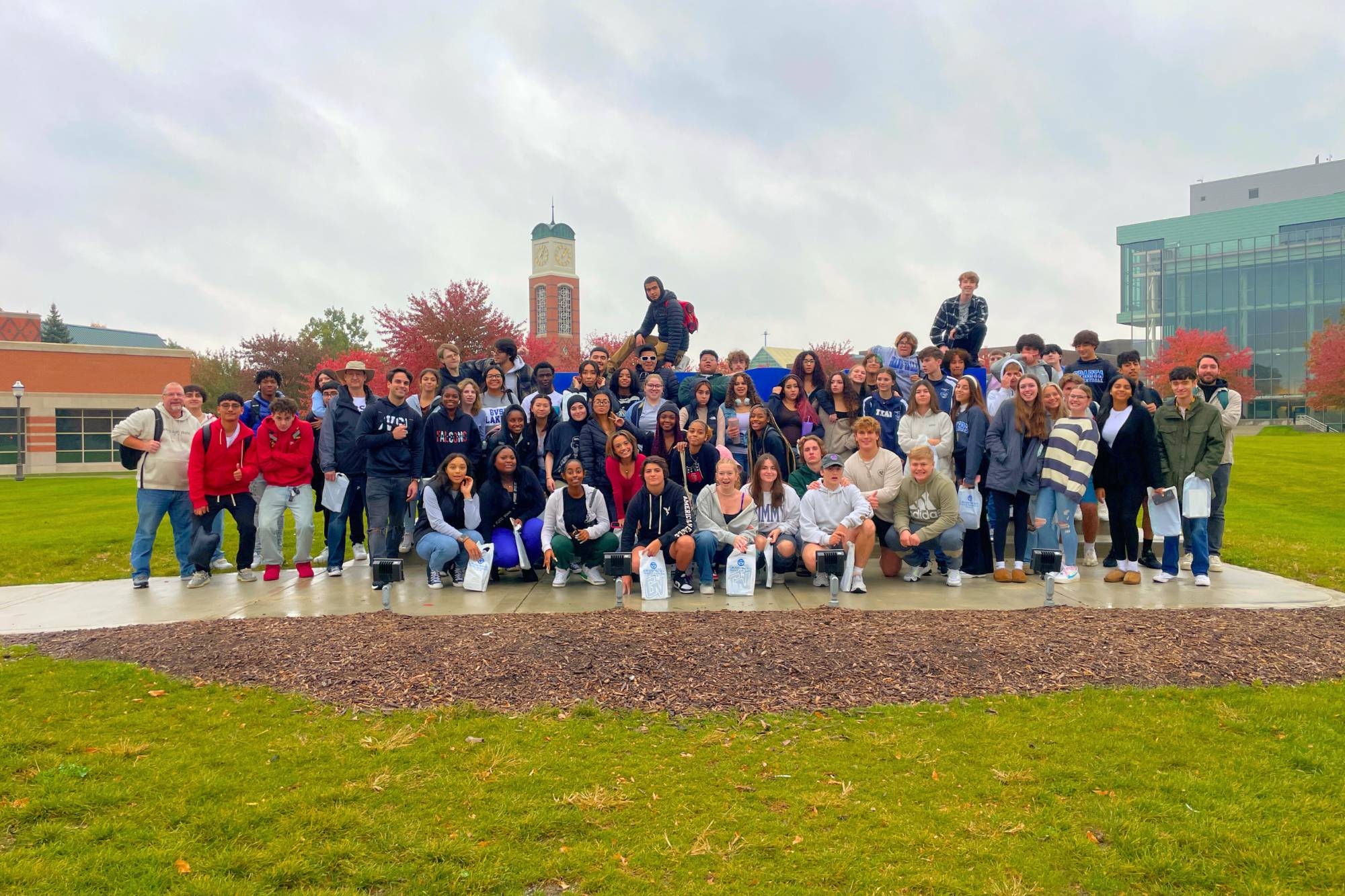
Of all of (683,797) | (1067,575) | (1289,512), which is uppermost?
(1289,512)

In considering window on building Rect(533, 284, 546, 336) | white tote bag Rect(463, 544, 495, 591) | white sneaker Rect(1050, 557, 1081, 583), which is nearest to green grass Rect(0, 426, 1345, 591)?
white sneaker Rect(1050, 557, 1081, 583)

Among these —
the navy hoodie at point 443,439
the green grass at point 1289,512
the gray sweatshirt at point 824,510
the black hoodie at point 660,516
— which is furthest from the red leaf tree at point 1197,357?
the navy hoodie at point 443,439

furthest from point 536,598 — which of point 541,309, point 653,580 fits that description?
point 541,309

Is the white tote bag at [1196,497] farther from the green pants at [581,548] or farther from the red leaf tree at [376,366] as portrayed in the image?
the red leaf tree at [376,366]

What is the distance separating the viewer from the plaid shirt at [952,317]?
9.66 meters

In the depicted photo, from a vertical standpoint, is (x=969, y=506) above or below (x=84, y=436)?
below

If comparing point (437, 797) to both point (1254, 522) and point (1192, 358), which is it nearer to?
point (1254, 522)

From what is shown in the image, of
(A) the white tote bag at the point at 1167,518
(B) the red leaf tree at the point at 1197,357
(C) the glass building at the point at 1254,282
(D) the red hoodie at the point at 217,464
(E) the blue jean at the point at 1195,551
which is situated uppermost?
(C) the glass building at the point at 1254,282

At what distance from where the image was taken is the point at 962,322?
969 cm

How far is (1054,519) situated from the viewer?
7492mm

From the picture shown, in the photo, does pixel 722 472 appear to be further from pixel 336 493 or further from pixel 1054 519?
pixel 336 493

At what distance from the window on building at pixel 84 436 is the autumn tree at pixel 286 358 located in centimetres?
653

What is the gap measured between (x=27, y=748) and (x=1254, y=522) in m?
14.8

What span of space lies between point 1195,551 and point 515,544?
20.7 ft
